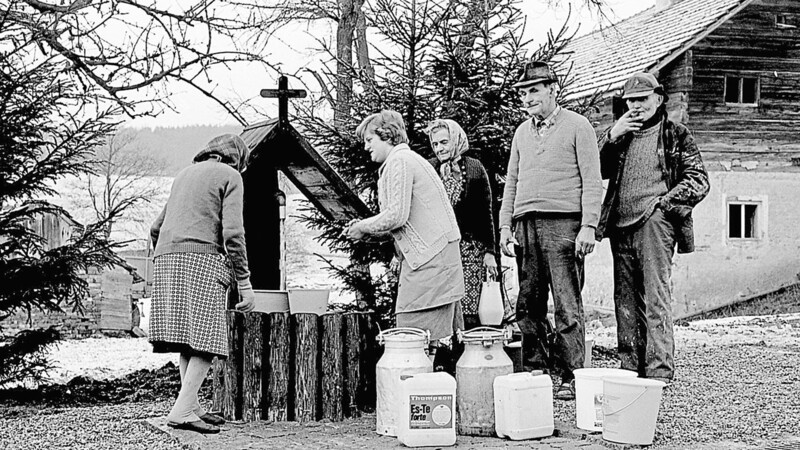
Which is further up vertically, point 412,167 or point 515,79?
point 515,79

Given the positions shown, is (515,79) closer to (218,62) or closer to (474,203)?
(474,203)

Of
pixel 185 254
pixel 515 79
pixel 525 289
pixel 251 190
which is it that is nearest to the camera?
pixel 185 254

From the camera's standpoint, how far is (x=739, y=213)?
67.2 ft

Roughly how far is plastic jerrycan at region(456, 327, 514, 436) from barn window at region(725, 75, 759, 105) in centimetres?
1734

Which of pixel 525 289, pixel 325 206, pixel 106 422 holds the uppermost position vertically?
pixel 325 206

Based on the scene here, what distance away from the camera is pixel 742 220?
66.6 ft

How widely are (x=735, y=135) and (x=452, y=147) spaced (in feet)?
52.0

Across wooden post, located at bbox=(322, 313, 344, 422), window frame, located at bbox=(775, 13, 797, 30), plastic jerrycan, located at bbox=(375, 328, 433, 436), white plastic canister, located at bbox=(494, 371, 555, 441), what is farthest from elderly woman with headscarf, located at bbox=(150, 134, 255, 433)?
window frame, located at bbox=(775, 13, 797, 30)

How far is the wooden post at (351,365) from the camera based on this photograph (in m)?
6.11

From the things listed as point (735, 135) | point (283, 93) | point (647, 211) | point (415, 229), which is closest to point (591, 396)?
point (415, 229)

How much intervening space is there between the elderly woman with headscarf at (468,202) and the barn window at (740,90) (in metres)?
15.9

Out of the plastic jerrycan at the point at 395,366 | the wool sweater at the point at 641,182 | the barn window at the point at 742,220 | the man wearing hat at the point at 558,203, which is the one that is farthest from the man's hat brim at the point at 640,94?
the barn window at the point at 742,220

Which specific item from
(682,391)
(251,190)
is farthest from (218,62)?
(682,391)

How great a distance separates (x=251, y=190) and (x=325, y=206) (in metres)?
0.65
